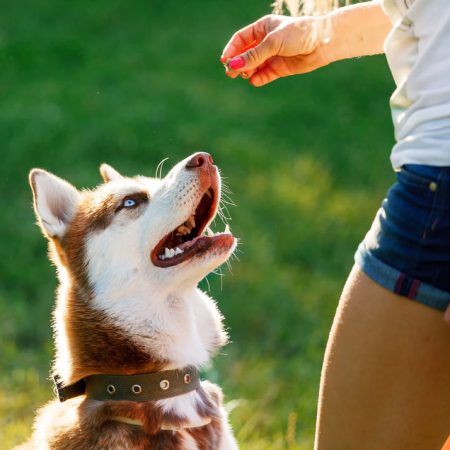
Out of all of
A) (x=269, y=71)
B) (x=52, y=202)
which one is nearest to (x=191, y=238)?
(x=52, y=202)

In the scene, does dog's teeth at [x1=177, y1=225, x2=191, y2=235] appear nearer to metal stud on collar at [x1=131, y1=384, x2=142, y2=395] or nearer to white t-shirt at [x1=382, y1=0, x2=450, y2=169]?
metal stud on collar at [x1=131, y1=384, x2=142, y2=395]

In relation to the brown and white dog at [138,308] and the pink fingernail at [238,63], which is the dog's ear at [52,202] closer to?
the brown and white dog at [138,308]

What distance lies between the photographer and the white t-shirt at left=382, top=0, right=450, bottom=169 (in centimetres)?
215

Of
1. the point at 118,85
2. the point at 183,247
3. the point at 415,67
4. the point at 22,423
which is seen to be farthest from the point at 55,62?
the point at 415,67

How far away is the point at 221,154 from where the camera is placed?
815 cm

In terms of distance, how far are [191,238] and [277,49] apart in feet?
2.60

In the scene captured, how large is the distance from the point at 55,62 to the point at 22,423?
575cm

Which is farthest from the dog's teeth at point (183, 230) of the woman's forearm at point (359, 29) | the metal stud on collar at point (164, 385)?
the woman's forearm at point (359, 29)

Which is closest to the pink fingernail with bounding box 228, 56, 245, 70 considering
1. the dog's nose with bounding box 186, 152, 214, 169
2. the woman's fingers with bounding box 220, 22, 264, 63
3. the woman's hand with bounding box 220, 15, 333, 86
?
the woman's hand with bounding box 220, 15, 333, 86

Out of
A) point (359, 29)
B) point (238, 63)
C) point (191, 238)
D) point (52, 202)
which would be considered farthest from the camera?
point (52, 202)

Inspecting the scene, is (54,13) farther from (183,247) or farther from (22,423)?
(183,247)

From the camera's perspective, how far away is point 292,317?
6121 mm

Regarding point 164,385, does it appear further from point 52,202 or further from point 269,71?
point 269,71

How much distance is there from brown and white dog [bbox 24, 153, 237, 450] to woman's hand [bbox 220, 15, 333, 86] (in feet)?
1.30
